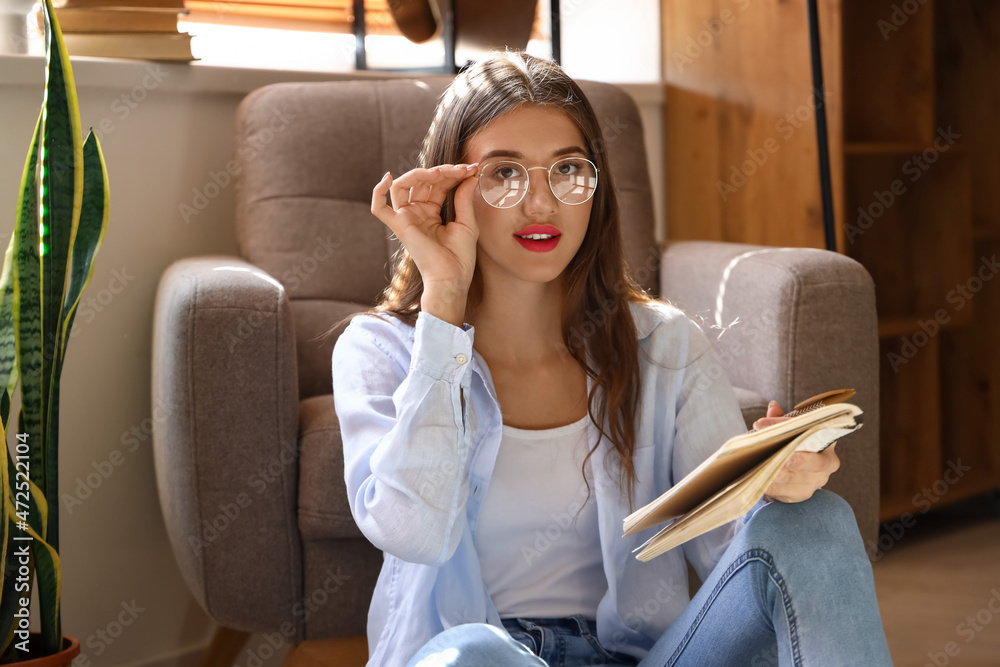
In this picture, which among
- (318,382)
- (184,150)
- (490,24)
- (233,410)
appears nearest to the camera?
(233,410)

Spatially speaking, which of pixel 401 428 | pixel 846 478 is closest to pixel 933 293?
pixel 846 478

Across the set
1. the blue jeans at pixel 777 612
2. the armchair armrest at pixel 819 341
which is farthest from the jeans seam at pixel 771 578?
the armchair armrest at pixel 819 341

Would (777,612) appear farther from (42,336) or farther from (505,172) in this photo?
(42,336)

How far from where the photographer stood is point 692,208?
2.56 meters

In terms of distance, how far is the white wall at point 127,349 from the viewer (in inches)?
69.3

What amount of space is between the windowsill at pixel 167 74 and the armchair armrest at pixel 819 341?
3.23 ft

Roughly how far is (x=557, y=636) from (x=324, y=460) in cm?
46

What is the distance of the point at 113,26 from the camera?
1.82 meters

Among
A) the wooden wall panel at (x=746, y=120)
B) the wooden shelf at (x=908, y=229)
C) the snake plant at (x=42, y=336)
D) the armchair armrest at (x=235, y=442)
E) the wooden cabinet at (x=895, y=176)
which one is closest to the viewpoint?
the snake plant at (x=42, y=336)

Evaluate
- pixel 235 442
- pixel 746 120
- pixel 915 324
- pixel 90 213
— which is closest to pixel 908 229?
pixel 915 324

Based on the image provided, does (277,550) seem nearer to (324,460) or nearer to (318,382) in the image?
(324,460)

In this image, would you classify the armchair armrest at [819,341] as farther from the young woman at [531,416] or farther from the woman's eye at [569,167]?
the woman's eye at [569,167]

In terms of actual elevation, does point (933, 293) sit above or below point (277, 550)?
above

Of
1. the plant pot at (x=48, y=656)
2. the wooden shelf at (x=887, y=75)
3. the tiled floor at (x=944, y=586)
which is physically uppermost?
the wooden shelf at (x=887, y=75)
